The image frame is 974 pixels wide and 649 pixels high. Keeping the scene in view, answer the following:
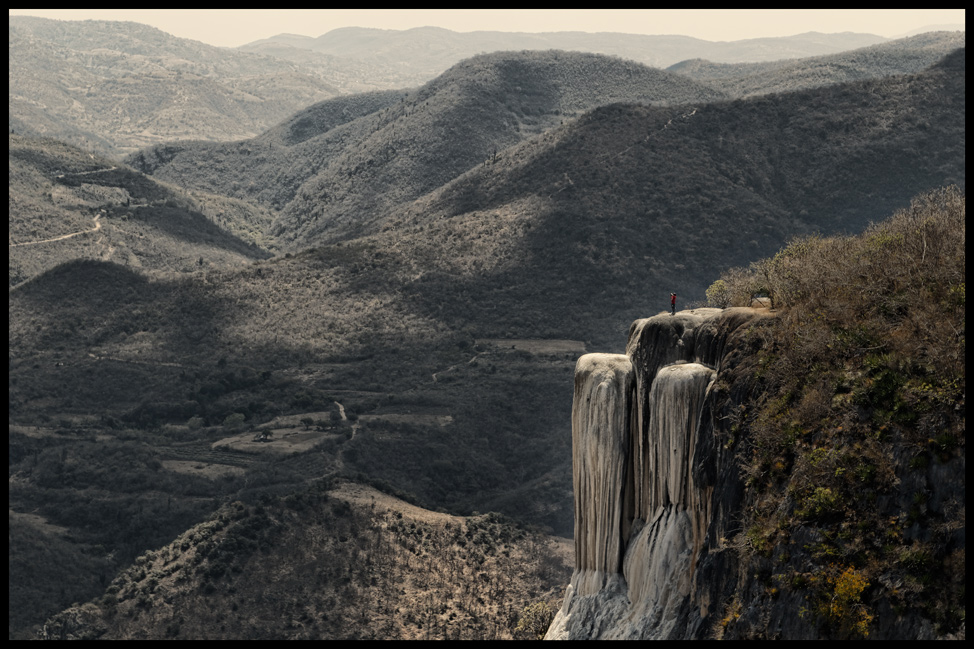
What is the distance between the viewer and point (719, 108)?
146m

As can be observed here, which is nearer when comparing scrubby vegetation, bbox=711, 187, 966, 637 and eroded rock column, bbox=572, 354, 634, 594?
scrubby vegetation, bbox=711, 187, 966, 637

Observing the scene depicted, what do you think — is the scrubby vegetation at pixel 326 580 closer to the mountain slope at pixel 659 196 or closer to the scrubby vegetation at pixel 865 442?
the scrubby vegetation at pixel 865 442

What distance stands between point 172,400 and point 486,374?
25.6 m

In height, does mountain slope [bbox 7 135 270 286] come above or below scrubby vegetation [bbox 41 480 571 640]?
above

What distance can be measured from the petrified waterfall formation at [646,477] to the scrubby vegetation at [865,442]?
118 centimetres

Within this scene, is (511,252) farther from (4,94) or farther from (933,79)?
(4,94)

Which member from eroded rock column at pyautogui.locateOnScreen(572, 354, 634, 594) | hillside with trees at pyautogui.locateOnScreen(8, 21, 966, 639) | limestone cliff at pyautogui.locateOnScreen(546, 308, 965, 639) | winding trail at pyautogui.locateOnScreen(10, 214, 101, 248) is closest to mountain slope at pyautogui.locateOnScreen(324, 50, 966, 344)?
hillside with trees at pyautogui.locateOnScreen(8, 21, 966, 639)

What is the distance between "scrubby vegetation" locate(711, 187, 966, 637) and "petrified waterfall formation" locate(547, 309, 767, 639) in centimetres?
118

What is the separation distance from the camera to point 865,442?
1955 centimetres

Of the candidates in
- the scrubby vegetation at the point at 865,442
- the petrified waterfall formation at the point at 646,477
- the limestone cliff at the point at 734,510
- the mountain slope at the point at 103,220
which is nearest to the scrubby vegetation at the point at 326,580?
the petrified waterfall formation at the point at 646,477

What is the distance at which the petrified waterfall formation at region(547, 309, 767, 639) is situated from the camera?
22.0 meters

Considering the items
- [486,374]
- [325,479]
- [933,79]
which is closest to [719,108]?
[933,79]

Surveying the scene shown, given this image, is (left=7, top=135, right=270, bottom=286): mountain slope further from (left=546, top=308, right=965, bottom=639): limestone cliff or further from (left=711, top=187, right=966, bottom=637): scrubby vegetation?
(left=711, top=187, right=966, bottom=637): scrubby vegetation

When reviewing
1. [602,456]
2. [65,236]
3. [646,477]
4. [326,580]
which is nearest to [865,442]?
[646,477]
